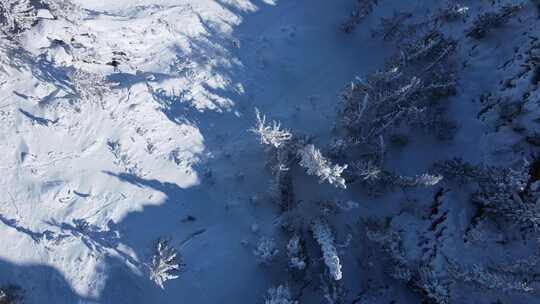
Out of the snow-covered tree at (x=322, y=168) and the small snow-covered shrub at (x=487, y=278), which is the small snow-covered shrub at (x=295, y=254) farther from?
the small snow-covered shrub at (x=487, y=278)

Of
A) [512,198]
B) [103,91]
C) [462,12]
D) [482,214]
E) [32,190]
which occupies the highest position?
[462,12]

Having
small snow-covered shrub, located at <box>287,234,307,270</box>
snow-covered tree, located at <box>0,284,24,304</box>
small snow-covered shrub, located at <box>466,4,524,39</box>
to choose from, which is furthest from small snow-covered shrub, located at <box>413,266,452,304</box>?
snow-covered tree, located at <box>0,284,24,304</box>

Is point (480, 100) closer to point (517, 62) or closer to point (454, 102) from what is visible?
point (454, 102)

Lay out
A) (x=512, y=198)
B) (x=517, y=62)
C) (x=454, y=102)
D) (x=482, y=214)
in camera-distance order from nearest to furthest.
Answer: (x=512, y=198) → (x=482, y=214) → (x=517, y=62) → (x=454, y=102)

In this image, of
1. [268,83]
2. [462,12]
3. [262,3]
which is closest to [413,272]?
[268,83]

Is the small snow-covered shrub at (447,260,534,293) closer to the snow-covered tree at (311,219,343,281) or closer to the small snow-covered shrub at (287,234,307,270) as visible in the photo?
the snow-covered tree at (311,219,343,281)

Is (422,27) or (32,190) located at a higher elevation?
(422,27)
